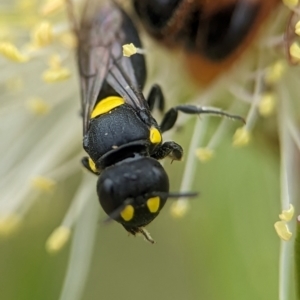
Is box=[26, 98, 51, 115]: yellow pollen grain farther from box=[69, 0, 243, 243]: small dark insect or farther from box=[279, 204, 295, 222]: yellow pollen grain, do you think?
box=[279, 204, 295, 222]: yellow pollen grain

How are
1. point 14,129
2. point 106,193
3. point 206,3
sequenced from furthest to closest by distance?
point 14,129 → point 206,3 → point 106,193

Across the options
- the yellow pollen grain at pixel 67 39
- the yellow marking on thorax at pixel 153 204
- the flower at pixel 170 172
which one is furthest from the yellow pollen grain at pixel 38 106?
the yellow marking on thorax at pixel 153 204

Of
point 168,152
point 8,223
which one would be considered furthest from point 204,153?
point 8,223

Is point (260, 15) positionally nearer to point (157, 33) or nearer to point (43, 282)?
point (157, 33)

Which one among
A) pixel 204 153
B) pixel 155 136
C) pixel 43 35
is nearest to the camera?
pixel 155 136

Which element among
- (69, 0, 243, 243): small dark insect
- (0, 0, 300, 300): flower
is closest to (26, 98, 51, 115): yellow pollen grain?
(0, 0, 300, 300): flower

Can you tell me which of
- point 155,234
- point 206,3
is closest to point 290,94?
point 206,3

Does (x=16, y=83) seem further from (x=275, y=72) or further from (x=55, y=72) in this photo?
(x=275, y=72)
